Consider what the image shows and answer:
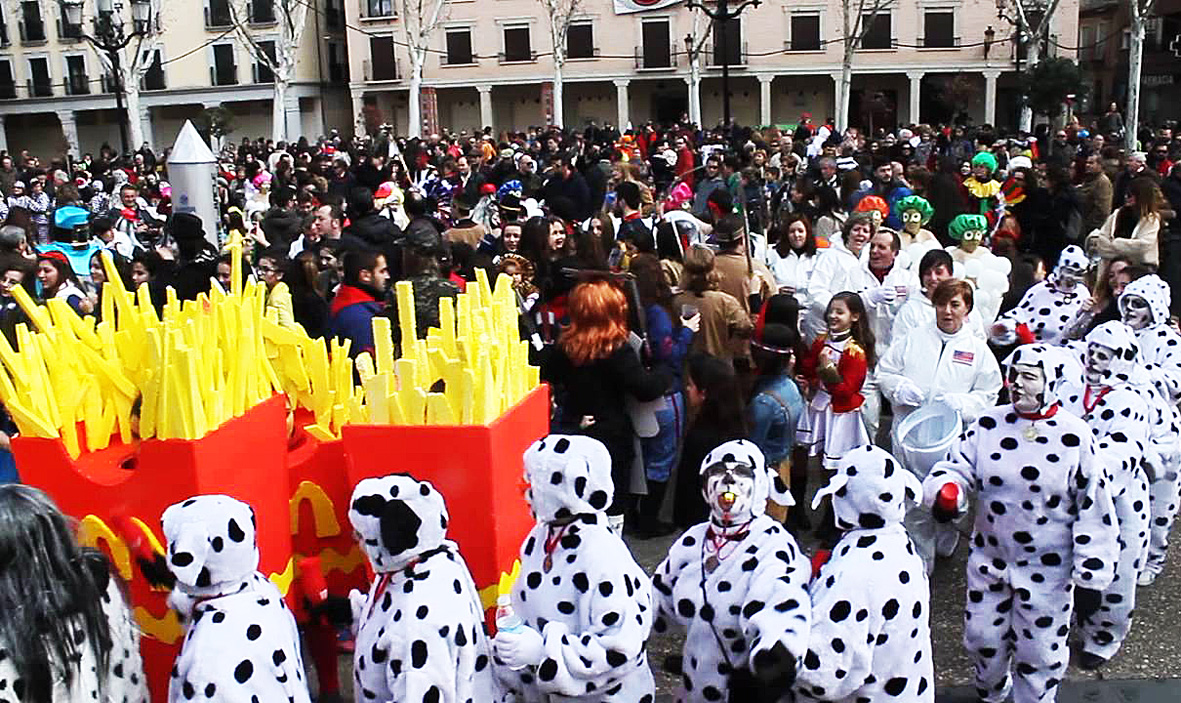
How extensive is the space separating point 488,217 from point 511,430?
682 centimetres

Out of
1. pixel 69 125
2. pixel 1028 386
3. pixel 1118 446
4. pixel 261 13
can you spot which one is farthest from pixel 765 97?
pixel 1028 386

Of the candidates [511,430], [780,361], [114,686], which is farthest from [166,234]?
[114,686]

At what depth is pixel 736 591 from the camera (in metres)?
3.46

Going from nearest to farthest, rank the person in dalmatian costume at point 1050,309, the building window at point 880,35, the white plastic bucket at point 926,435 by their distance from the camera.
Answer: the white plastic bucket at point 926,435 → the person in dalmatian costume at point 1050,309 → the building window at point 880,35

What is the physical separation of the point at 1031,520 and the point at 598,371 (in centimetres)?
221

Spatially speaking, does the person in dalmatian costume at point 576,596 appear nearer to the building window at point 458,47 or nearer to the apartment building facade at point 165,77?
the building window at point 458,47

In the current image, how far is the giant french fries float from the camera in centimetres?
359

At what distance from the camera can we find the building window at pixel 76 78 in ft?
145

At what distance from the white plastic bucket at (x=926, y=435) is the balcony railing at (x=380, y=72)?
4090 centimetres

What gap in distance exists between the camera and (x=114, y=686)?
9.77 ft

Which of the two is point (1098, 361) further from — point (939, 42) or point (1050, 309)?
point (939, 42)

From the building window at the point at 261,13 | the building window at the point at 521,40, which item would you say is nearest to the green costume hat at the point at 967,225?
the building window at the point at 521,40

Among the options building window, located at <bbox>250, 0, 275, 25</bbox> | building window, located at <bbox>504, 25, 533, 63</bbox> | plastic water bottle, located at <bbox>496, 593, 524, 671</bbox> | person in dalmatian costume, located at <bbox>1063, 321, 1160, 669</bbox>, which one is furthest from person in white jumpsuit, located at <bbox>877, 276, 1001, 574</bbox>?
building window, located at <bbox>250, 0, 275, 25</bbox>

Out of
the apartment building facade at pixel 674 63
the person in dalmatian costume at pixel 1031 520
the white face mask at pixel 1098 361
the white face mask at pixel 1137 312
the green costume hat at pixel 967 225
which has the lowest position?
the person in dalmatian costume at pixel 1031 520
